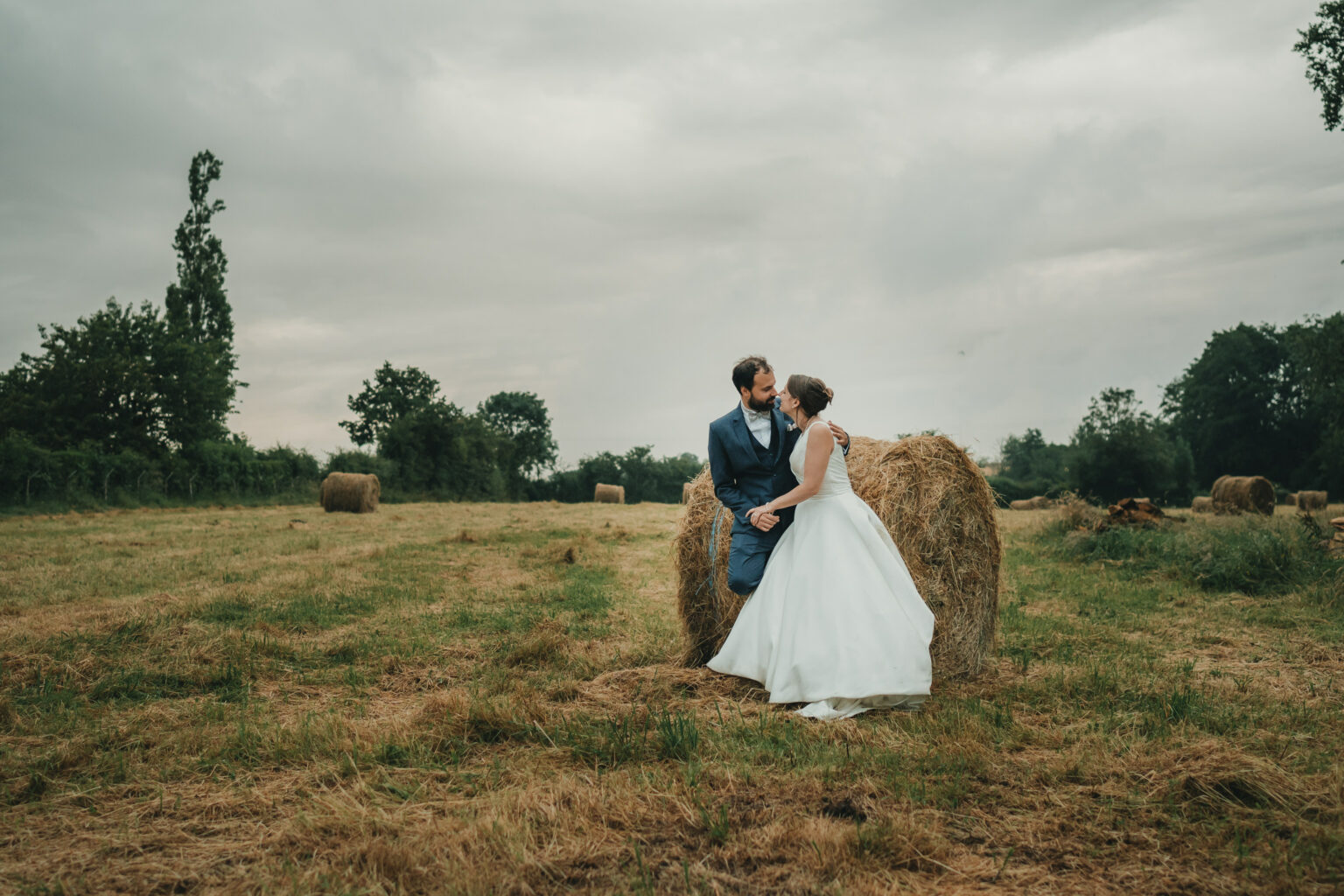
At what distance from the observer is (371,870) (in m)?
2.88

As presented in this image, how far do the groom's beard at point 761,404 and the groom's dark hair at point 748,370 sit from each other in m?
0.09

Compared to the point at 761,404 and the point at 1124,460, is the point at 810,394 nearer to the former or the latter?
the point at 761,404

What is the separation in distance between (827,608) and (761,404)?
155 centimetres

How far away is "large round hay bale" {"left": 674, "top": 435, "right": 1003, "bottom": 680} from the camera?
642cm

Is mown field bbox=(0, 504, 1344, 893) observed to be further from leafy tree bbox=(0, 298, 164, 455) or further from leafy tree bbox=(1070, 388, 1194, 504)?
leafy tree bbox=(1070, 388, 1194, 504)

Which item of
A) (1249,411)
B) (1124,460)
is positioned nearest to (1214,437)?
(1249,411)

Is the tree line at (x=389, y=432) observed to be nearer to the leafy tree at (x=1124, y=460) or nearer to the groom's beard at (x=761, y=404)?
the leafy tree at (x=1124, y=460)

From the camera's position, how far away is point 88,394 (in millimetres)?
30594

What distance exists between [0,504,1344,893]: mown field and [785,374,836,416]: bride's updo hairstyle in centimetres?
197

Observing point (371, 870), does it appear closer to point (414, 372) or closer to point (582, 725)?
point (582, 725)

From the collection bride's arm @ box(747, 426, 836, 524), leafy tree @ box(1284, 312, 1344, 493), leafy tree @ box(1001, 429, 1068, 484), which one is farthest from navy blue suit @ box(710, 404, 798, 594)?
leafy tree @ box(1001, 429, 1068, 484)

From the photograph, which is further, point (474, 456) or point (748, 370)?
point (474, 456)

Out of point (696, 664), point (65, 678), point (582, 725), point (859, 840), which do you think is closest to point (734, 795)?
point (859, 840)

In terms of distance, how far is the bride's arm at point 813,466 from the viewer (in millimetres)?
5395
